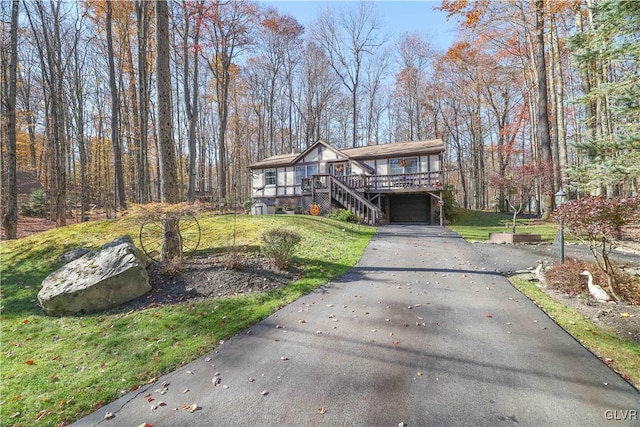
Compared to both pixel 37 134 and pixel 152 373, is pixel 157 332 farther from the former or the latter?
pixel 37 134

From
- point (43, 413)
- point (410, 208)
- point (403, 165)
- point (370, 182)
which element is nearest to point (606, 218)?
point (43, 413)

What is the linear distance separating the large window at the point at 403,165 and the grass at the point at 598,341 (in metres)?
14.9

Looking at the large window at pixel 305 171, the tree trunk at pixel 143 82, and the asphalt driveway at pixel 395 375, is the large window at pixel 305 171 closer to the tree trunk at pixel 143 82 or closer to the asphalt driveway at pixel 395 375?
the tree trunk at pixel 143 82

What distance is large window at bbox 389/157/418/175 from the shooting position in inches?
745

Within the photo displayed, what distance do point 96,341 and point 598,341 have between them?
662 centimetres

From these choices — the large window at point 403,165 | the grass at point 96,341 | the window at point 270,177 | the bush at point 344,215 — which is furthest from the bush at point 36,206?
the large window at point 403,165

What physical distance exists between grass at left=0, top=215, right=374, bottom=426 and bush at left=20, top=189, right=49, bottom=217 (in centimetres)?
1515

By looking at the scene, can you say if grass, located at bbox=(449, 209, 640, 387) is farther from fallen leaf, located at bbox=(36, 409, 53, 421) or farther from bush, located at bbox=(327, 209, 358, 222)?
bush, located at bbox=(327, 209, 358, 222)

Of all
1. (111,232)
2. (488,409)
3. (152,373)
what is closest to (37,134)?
(111,232)

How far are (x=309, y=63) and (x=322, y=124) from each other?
646 cm

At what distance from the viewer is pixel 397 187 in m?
17.7

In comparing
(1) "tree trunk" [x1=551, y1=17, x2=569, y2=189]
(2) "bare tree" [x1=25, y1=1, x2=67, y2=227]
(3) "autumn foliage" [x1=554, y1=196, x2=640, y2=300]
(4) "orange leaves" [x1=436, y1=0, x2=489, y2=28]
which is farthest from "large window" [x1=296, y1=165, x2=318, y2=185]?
(3) "autumn foliage" [x1=554, y1=196, x2=640, y2=300]

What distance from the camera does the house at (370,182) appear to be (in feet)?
56.2

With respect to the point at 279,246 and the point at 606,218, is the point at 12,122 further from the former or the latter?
the point at 606,218
